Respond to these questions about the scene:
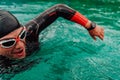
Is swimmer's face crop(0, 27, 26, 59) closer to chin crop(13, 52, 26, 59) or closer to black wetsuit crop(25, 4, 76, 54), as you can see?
chin crop(13, 52, 26, 59)

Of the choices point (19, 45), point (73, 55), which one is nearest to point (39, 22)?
point (19, 45)

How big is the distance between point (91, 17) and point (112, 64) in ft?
8.97

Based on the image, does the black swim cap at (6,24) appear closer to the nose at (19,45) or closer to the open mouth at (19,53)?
the nose at (19,45)

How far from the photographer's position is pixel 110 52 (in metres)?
4.35

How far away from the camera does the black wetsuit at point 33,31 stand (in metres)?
3.51

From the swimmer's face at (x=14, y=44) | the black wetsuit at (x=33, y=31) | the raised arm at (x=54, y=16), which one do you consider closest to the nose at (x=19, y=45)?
the swimmer's face at (x=14, y=44)

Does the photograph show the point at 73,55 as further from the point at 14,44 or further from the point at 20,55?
the point at 14,44

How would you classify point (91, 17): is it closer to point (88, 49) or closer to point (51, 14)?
point (88, 49)

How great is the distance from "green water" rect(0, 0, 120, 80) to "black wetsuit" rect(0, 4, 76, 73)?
0.28 ft

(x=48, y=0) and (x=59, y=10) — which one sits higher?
(x=59, y=10)

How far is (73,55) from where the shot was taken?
13.6 feet

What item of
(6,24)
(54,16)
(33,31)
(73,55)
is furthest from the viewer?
(73,55)

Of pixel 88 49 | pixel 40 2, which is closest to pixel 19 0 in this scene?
pixel 40 2

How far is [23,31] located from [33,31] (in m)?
0.18
